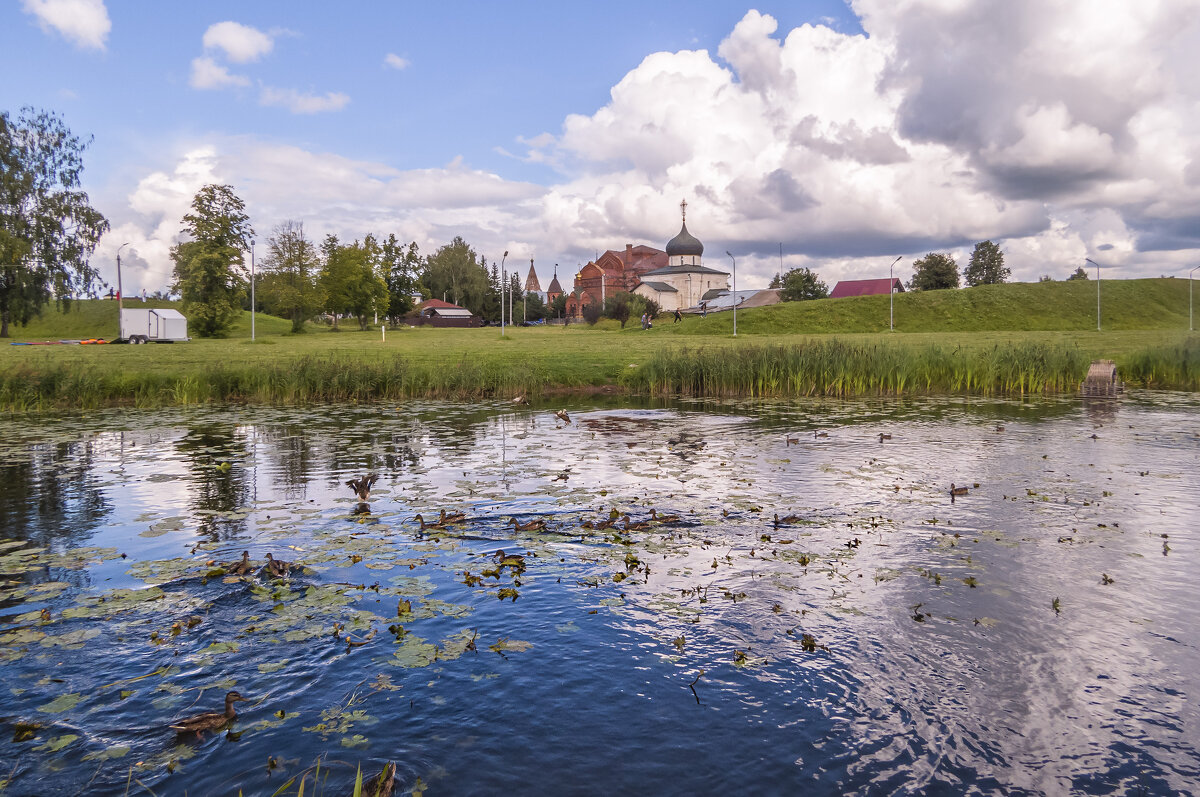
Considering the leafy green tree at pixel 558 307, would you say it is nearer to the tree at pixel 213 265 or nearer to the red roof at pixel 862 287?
the red roof at pixel 862 287

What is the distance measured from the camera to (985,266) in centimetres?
12762

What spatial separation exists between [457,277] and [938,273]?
252 feet

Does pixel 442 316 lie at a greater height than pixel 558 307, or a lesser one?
lesser

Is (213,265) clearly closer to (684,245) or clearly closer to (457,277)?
(457,277)

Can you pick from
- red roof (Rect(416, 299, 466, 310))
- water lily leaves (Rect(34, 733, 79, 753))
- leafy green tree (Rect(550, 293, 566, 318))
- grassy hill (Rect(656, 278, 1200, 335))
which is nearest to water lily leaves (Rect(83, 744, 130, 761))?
water lily leaves (Rect(34, 733, 79, 753))

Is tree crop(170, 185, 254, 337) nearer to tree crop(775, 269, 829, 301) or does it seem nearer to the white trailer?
the white trailer

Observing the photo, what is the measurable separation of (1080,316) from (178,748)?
262 ft

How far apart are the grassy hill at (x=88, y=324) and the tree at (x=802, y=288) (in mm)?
76138

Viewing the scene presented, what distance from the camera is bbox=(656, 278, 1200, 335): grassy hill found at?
2549 inches

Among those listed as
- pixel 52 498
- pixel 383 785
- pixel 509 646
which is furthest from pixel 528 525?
pixel 52 498

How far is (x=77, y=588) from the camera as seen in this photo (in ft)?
23.7

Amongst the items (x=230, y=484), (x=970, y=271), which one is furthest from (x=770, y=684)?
(x=970, y=271)

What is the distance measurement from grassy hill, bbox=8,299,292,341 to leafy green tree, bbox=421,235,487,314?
142 feet

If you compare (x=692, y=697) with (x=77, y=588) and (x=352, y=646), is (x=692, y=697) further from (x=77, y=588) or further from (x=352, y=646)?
(x=77, y=588)
